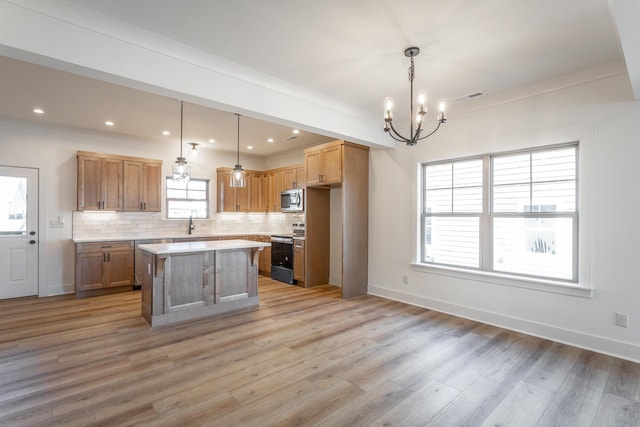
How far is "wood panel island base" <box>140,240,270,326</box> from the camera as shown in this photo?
388cm

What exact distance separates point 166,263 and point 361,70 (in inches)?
128

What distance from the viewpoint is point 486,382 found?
2629mm

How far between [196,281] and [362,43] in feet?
11.3

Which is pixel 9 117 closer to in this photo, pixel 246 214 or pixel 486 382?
pixel 246 214

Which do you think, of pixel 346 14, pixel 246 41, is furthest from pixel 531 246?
pixel 246 41

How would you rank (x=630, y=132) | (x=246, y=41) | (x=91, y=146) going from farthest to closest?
(x=91, y=146)
(x=630, y=132)
(x=246, y=41)

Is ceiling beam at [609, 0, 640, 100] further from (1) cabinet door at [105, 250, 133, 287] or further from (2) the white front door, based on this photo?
(2) the white front door

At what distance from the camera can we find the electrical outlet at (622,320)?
121 inches

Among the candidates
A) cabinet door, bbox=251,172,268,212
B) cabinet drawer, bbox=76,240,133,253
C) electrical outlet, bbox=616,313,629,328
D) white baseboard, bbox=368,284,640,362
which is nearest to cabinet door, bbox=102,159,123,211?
cabinet drawer, bbox=76,240,133,253

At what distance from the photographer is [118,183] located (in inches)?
230

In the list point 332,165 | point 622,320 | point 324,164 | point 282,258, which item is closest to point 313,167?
point 324,164

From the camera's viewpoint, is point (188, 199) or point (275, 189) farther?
point (275, 189)

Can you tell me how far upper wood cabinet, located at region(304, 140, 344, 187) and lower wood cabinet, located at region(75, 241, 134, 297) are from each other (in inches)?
138

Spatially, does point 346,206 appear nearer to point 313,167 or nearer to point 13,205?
point 313,167
